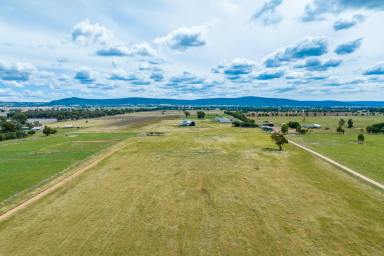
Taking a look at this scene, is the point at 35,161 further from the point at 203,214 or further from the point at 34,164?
the point at 203,214

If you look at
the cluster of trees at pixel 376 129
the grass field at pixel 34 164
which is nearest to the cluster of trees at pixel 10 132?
the grass field at pixel 34 164

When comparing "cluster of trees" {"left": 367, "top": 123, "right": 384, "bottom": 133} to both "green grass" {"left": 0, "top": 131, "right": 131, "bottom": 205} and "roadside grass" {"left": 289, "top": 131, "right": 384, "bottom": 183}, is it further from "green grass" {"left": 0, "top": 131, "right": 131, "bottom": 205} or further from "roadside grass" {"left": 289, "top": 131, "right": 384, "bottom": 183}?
"green grass" {"left": 0, "top": 131, "right": 131, "bottom": 205}

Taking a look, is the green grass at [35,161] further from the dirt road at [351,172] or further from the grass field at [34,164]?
the dirt road at [351,172]

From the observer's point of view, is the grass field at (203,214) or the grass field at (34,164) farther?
the grass field at (34,164)

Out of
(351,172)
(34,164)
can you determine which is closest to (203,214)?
(351,172)

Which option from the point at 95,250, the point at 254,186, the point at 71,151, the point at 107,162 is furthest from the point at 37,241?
the point at 71,151

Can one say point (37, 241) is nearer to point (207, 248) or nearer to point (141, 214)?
point (141, 214)

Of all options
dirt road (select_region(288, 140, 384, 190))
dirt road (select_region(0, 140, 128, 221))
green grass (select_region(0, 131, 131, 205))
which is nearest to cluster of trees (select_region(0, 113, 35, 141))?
green grass (select_region(0, 131, 131, 205))
